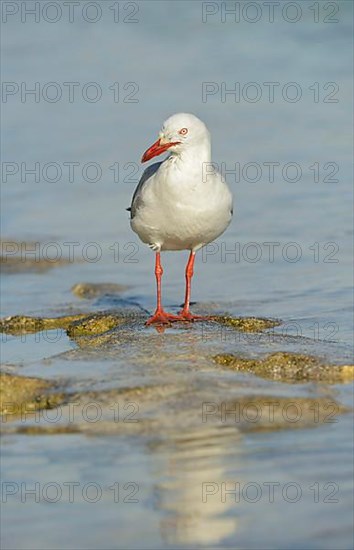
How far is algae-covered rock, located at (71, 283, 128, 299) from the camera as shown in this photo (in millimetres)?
11430

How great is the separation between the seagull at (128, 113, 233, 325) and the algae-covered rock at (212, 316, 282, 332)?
0.22m

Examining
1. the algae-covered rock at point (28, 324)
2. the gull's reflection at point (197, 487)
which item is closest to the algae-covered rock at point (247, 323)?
the algae-covered rock at point (28, 324)

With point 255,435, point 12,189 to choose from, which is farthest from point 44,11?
point 255,435

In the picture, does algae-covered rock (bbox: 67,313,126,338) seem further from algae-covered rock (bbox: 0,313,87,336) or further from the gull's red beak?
the gull's red beak

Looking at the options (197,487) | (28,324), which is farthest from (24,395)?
(28,324)

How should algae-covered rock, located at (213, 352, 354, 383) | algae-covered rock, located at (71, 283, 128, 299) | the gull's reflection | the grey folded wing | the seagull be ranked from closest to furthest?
the gull's reflection < algae-covered rock, located at (213, 352, 354, 383) < the seagull < the grey folded wing < algae-covered rock, located at (71, 283, 128, 299)

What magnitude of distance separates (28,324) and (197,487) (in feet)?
13.2

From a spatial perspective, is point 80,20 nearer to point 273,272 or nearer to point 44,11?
point 44,11

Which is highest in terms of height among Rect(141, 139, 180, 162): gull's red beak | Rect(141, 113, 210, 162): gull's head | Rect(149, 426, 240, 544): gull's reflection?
Rect(141, 113, 210, 162): gull's head

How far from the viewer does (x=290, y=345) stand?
803cm

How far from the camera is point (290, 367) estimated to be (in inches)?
295

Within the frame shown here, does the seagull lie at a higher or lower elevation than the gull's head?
lower

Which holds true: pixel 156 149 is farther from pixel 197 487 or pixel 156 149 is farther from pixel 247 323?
pixel 197 487

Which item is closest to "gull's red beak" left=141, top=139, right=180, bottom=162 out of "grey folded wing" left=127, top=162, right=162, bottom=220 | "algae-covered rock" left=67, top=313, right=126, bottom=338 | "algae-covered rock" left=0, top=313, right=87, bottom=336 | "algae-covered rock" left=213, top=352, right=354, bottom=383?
"grey folded wing" left=127, top=162, right=162, bottom=220
